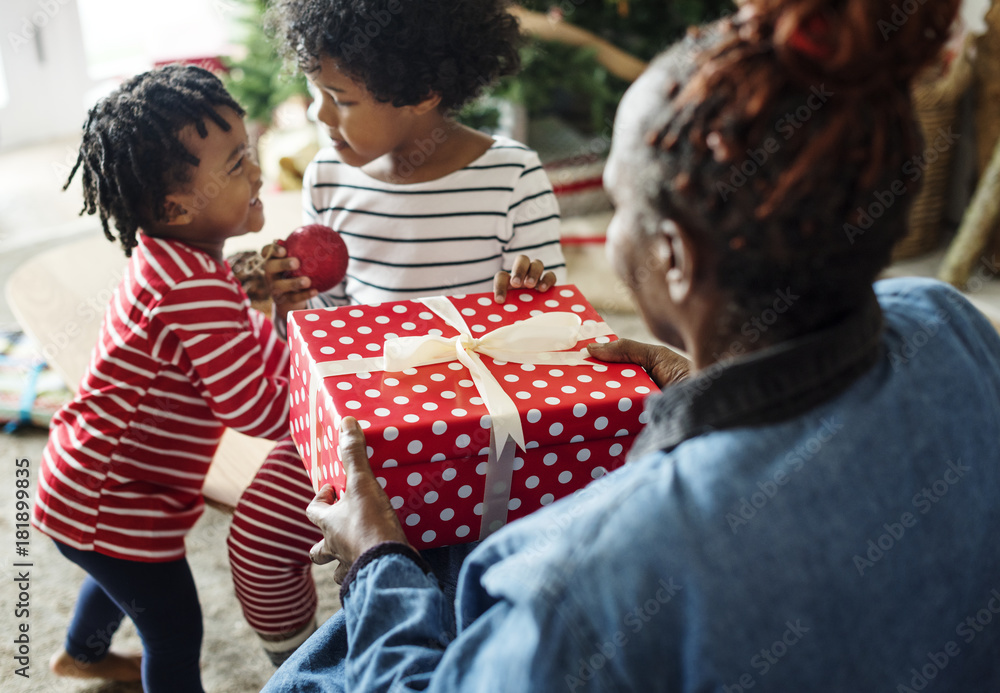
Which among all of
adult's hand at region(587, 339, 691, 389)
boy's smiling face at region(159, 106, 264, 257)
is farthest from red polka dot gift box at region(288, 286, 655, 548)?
boy's smiling face at region(159, 106, 264, 257)

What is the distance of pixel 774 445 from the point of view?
563mm

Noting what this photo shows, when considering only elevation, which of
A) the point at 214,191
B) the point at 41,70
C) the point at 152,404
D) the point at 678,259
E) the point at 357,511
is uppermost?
the point at 678,259

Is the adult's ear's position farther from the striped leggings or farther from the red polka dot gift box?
the striped leggings

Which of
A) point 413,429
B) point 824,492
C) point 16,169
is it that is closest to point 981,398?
point 824,492

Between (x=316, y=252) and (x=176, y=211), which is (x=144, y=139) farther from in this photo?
(x=316, y=252)

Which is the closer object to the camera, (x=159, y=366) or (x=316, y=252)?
(x=159, y=366)

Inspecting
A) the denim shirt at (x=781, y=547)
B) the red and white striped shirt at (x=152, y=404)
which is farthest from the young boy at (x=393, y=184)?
the denim shirt at (x=781, y=547)

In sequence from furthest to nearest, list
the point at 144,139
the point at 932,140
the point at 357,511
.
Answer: the point at 932,140
the point at 144,139
the point at 357,511

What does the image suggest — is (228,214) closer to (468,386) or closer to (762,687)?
(468,386)

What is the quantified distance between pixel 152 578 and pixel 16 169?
110 inches

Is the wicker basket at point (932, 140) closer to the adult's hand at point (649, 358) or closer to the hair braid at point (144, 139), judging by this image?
the adult's hand at point (649, 358)

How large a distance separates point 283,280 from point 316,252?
62 mm

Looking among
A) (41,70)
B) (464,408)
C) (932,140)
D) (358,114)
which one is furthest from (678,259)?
(41,70)

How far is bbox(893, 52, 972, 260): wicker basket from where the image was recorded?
2533 millimetres
